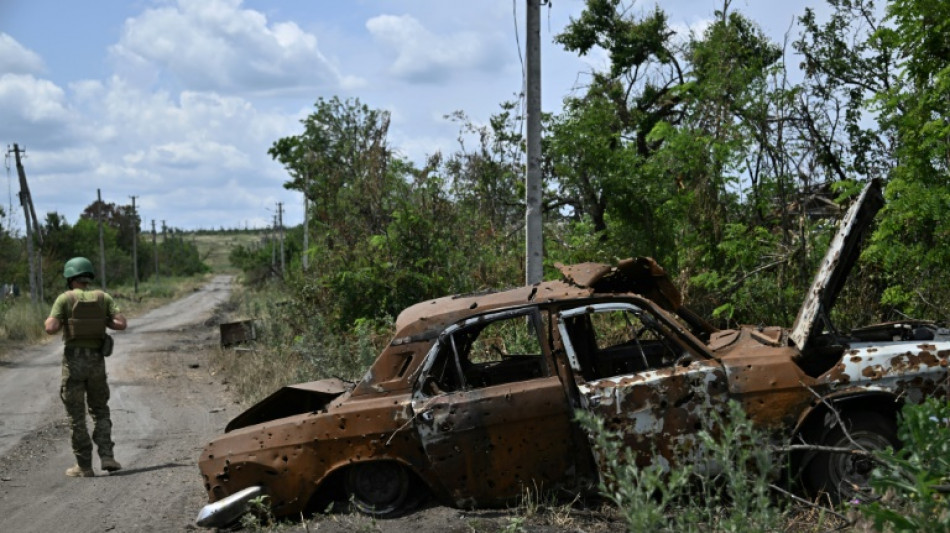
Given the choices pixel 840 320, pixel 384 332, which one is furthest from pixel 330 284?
pixel 840 320

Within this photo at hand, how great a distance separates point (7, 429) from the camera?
12.2 meters

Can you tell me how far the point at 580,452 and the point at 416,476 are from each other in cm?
117

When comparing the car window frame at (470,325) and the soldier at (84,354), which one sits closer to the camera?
the car window frame at (470,325)

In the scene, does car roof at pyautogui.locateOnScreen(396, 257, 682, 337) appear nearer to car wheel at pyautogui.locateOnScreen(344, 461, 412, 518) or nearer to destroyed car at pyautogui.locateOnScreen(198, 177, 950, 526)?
destroyed car at pyautogui.locateOnScreen(198, 177, 950, 526)

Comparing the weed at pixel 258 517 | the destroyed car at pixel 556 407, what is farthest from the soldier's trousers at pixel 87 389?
the weed at pixel 258 517

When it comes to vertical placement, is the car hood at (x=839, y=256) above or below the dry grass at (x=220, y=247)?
below

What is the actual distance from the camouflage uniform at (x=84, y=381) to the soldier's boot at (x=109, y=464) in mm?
42

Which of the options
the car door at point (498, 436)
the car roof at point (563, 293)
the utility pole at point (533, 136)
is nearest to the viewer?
the car door at point (498, 436)

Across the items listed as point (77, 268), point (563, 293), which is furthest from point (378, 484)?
point (77, 268)

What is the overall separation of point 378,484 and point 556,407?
1361 mm

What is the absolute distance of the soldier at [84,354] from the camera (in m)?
9.02

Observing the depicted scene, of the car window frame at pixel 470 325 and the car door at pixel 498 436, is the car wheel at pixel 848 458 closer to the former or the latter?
the car door at pixel 498 436

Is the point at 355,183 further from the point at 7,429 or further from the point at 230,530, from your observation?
the point at 230,530

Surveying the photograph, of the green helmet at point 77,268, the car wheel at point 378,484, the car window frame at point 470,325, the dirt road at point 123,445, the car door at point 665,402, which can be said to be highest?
the green helmet at point 77,268
